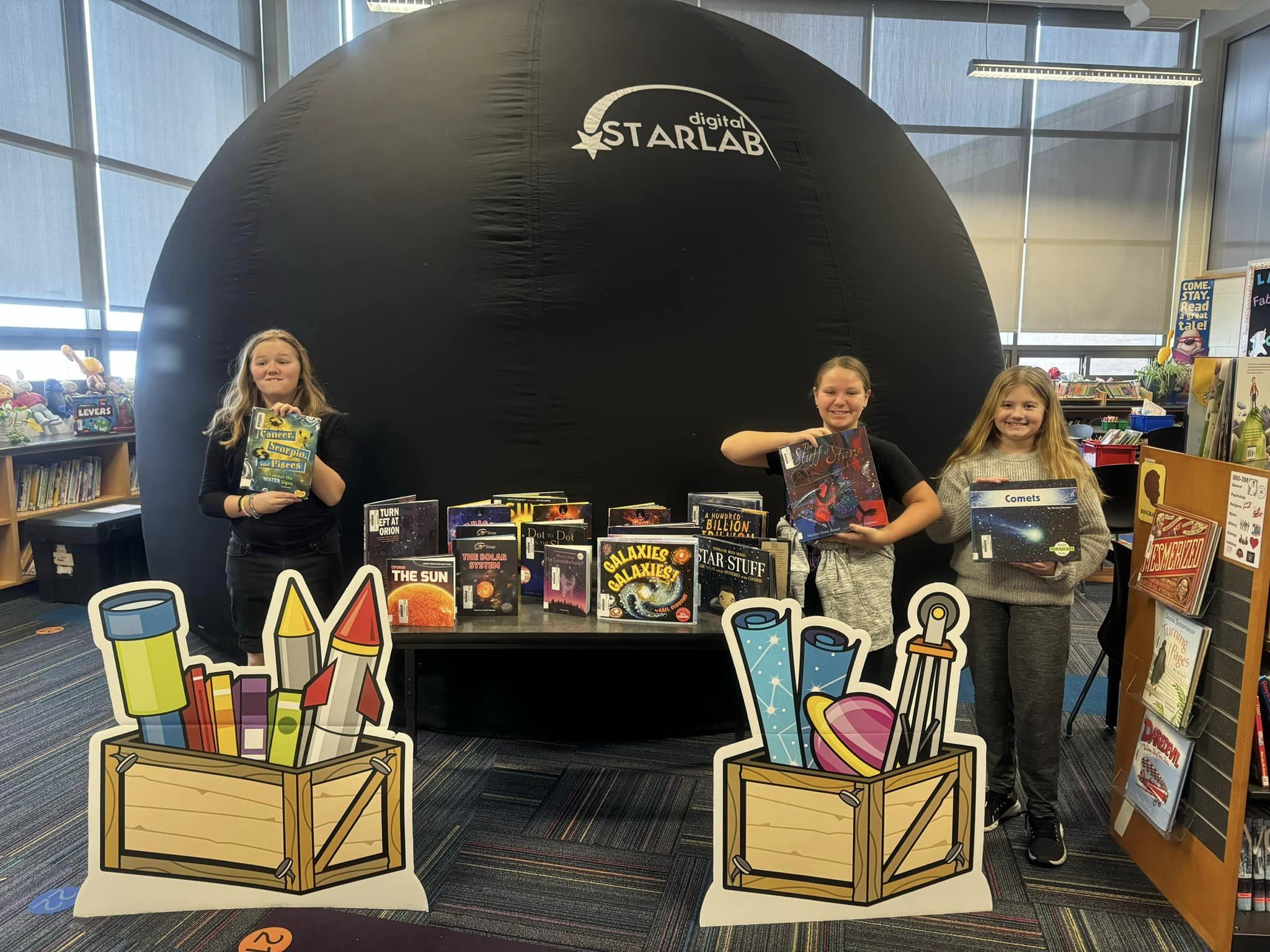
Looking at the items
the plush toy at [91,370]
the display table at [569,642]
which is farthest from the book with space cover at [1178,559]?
the plush toy at [91,370]

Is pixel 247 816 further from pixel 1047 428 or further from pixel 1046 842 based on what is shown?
pixel 1047 428

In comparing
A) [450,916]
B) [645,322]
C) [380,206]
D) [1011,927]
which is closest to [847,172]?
[645,322]

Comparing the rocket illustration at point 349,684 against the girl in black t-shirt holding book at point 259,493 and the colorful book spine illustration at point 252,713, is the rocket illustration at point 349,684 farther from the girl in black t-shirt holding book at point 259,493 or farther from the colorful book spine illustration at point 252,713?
the girl in black t-shirt holding book at point 259,493

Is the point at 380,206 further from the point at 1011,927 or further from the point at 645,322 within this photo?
the point at 1011,927

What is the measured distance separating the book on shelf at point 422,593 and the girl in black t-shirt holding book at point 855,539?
981 millimetres

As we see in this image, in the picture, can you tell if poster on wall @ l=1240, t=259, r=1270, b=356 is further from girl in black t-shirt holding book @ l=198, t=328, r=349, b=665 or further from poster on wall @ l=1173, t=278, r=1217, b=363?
poster on wall @ l=1173, t=278, r=1217, b=363

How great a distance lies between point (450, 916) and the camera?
220cm

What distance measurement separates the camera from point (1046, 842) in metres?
2.43

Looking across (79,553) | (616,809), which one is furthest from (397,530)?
(79,553)

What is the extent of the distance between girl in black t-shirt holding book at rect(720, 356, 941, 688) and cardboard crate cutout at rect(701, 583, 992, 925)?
11.5 inches

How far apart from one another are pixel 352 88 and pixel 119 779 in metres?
2.63

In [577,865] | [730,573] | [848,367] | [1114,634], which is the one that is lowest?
[577,865]

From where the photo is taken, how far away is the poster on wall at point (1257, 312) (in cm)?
237

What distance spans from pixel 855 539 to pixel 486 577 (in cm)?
108
